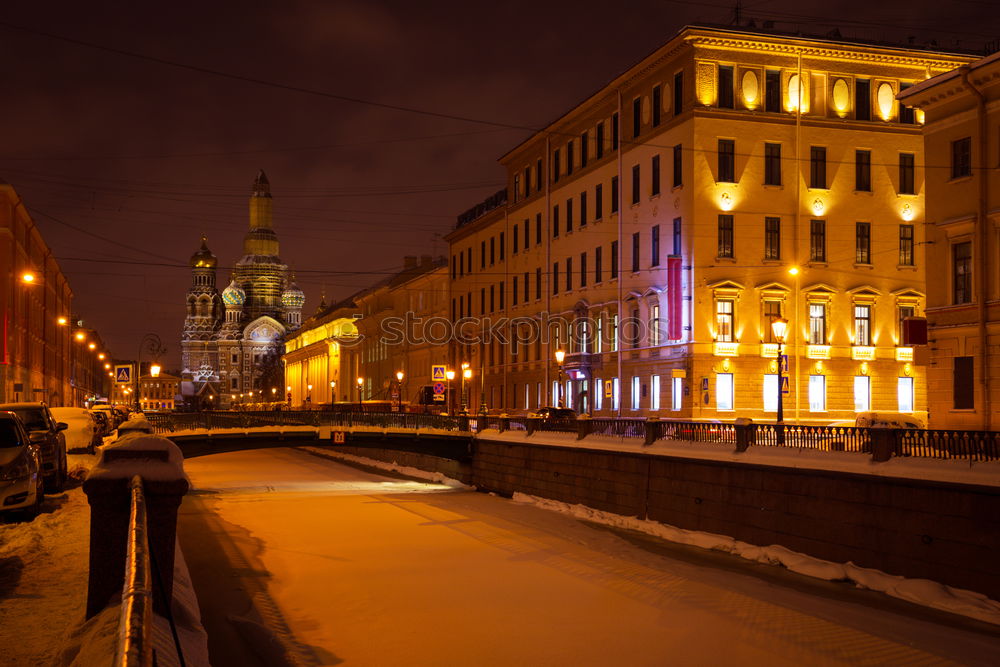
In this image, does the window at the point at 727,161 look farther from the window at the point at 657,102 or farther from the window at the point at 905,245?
the window at the point at 905,245

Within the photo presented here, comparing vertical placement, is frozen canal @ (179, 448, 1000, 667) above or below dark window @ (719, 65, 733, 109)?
below

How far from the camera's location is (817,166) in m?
52.3

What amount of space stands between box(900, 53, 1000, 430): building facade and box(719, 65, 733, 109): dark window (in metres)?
17.1

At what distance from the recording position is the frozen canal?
16359 mm

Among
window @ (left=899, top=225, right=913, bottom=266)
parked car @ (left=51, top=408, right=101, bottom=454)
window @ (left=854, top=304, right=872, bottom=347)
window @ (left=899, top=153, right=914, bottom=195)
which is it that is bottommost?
parked car @ (left=51, top=408, right=101, bottom=454)

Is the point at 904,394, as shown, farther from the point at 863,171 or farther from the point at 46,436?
the point at 46,436

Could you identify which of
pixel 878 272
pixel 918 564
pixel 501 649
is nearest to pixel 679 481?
pixel 918 564

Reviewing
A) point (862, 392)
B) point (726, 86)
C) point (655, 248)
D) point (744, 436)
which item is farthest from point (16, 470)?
point (862, 392)

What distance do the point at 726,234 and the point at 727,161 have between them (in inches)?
137

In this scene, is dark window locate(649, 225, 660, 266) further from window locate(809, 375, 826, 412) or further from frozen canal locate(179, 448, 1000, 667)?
frozen canal locate(179, 448, 1000, 667)

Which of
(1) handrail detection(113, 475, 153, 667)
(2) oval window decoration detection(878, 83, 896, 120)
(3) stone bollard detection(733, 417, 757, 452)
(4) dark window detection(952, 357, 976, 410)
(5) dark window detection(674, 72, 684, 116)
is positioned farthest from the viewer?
(2) oval window decoration detection(878, 83, 896, 120)

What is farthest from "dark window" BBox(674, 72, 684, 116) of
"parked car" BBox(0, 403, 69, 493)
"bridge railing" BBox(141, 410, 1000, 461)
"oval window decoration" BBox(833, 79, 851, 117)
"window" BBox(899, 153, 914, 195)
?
"parked car" BBox(0, 403, 69, 493)

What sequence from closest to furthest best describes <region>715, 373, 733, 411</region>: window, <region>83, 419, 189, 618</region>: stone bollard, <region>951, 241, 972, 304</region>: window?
<region>83, 419, 189, 618</region>: stone bollard, <region>951, 241, 972, 304</region>: window, <region>715, 373, 733, 411</region>: window

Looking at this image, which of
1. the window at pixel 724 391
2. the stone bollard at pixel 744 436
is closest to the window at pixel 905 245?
the window at pixel 724 391
